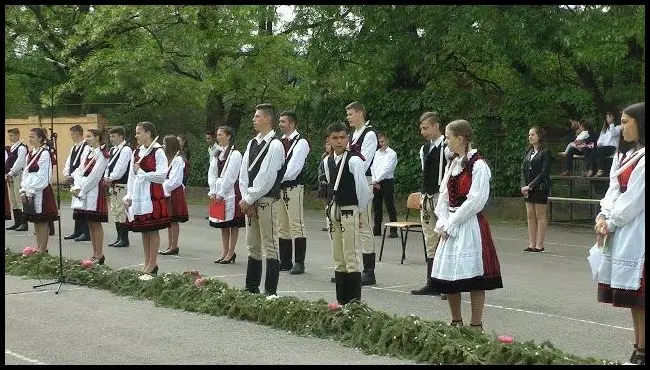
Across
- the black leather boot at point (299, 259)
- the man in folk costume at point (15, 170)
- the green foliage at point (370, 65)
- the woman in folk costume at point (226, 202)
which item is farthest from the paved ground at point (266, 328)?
the green foliage at point (370, 65)

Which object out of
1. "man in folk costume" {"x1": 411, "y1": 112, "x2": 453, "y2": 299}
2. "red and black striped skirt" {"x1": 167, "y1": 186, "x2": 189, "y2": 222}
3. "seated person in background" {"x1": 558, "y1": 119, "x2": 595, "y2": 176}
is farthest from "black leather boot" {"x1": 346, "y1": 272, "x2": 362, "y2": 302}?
"seated person in background" {"x1": 558, "y1": 119, "x2": 595, "y2": 176}

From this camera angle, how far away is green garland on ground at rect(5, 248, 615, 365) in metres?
7.16

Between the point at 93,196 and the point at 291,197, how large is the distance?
2.59m

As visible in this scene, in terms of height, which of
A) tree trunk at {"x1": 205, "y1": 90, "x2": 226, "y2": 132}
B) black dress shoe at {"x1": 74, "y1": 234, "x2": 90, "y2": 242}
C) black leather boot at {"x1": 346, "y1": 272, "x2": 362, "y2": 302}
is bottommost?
black dress shoe at {"x1": 74, "y1": 234, "x2": 90, "y2": 242}

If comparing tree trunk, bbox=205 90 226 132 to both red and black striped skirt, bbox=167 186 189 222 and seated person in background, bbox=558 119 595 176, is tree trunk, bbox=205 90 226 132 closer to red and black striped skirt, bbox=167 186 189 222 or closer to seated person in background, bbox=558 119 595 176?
seated person in background, bbox=558 119 595 176

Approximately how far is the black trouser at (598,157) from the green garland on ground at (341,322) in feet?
35.5

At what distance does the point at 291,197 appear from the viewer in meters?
12.4

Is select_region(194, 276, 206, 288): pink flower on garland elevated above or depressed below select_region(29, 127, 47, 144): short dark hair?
below

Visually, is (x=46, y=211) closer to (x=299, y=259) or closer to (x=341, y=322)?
(x=299, y=259)

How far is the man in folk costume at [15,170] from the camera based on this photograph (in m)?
17.0

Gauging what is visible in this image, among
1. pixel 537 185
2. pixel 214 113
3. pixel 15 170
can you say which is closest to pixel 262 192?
pixel 537 185

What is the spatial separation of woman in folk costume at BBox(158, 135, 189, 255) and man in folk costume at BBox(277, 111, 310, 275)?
2.13 metres

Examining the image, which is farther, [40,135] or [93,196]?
[40,135]

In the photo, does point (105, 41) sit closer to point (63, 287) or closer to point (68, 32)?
point (68, 32)
